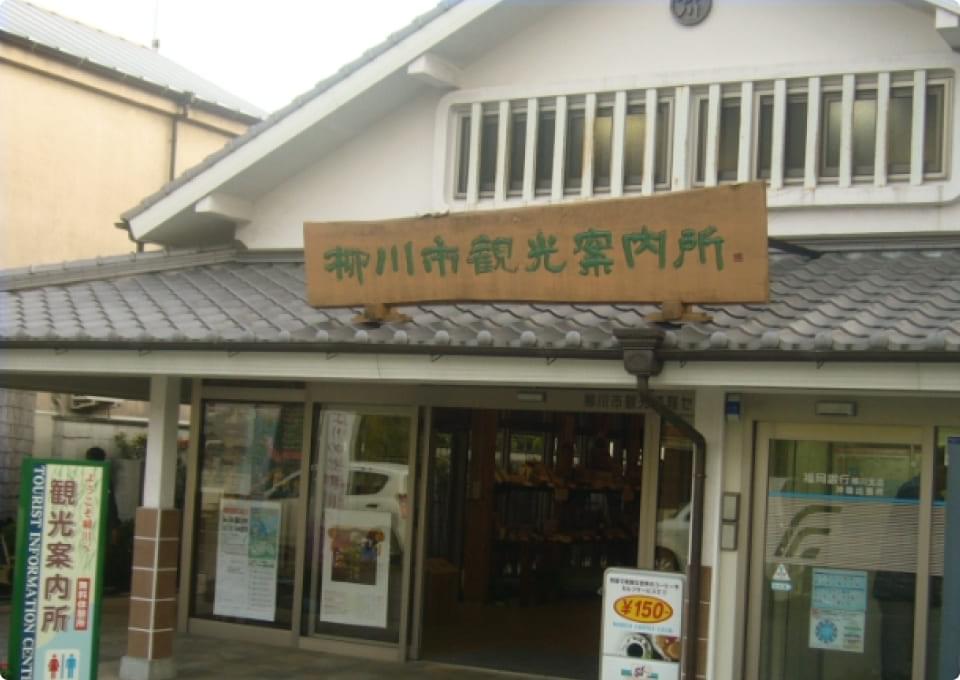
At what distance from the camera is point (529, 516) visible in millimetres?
17219

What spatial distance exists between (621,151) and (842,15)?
7.18 ft

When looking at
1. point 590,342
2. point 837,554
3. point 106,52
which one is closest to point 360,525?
point 590,342

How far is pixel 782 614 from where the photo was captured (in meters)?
10.3

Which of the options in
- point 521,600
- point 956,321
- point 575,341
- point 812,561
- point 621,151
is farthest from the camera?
point 521,600

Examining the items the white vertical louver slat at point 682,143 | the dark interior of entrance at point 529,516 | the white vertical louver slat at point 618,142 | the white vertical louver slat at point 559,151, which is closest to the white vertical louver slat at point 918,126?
the white vertical louver slat at point 682,143

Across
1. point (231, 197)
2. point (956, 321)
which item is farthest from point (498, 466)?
point (956, 321)

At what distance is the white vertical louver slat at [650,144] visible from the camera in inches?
463

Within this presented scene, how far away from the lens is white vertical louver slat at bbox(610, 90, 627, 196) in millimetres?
11906

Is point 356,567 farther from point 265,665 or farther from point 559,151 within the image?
point 559,151

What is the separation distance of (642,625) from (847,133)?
4482mm

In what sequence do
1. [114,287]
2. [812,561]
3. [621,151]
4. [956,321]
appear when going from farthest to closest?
[114,287] → [621,151] → [812,561] → [956,321]

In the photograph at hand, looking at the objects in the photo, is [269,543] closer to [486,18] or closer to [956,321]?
[486,18]

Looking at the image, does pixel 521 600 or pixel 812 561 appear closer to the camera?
pixel 812 561

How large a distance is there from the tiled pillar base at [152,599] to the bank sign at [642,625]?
166 inches
